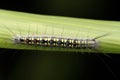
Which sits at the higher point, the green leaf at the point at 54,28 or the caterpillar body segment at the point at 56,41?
the green leaf at the point at 54,28

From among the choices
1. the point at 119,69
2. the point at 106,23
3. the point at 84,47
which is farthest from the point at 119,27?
the point at 119,69

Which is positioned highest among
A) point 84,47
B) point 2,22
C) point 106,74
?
point 2,22

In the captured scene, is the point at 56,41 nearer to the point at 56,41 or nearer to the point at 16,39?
the point at 56,41

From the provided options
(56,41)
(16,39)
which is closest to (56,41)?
(56,41)

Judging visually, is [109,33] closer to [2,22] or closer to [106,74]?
[2,22]

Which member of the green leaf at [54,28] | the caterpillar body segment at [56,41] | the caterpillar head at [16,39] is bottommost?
the caterpillar body segment at [56,41]
